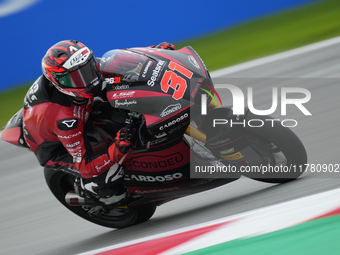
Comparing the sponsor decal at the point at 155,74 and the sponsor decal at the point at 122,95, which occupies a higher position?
the sponsor decal at the point at 155,74

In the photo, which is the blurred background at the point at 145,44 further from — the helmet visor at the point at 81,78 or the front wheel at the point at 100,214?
the helmet visor at the point at 81,78

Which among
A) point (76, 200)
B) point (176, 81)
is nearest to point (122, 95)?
point (176, 81)

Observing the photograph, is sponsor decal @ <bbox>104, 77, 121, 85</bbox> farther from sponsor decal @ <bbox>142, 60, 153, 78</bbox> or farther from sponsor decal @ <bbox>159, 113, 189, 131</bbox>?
sponsor decal @ <bbox>159, 113, 189, 131</bbox>

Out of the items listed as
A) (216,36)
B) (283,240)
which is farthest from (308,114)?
(216,36)

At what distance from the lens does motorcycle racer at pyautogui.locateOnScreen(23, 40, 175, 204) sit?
284 centimetres

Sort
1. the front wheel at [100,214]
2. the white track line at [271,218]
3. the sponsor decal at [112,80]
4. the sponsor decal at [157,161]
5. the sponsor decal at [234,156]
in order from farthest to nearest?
the front wheel at [100,214] < the sponsor decal at [157,161] < the sponsor decal at [234,156] < the sponsor decal at [112,80] < the white track line at [271,218]

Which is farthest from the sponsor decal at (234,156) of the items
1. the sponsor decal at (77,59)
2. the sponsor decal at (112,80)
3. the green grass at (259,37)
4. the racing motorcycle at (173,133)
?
the green grass at (259,37)

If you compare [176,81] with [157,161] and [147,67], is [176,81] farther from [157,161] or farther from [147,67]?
[157,161]

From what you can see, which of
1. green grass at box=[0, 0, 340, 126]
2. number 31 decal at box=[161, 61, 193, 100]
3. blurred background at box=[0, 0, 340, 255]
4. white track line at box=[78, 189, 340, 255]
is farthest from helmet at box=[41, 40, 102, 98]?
green grass at box=[0, 0, 340, 126]

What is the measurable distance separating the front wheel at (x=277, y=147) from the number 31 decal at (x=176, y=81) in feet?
1.71

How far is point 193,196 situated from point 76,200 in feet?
3.36

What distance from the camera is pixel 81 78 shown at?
2.83m

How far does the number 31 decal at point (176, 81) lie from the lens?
2.58 meters

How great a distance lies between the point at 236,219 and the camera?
105 inches
